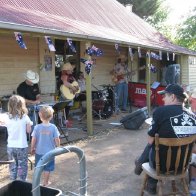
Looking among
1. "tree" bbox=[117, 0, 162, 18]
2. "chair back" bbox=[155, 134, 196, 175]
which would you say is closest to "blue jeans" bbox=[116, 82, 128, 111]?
"chair back" bbox=[155, 134, 196, 175]

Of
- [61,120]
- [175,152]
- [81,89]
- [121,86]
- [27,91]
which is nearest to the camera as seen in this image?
[175,152]

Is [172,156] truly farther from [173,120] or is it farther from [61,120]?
[61,120]

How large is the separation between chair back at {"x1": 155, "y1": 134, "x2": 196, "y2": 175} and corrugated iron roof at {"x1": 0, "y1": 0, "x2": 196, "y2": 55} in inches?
137

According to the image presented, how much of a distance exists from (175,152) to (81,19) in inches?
342

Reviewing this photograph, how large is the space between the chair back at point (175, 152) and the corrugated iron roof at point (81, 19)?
3.49m

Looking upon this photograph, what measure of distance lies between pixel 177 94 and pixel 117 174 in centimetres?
203

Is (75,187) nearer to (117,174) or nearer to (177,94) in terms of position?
(117,174)

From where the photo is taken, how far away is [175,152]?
464 cm

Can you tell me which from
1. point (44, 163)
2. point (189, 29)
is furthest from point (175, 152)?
point (189, 29)

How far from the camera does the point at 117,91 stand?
13.5 metres

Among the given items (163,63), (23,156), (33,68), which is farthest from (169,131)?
(163,63)

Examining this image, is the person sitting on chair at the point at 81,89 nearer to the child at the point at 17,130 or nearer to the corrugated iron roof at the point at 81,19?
the corrugated iron roof at the point at 81,19

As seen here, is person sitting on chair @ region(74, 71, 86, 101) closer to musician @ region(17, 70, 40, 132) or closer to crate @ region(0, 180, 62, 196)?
musician @ region(17, 70, 40, 132)

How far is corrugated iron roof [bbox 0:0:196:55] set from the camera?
8227mm
